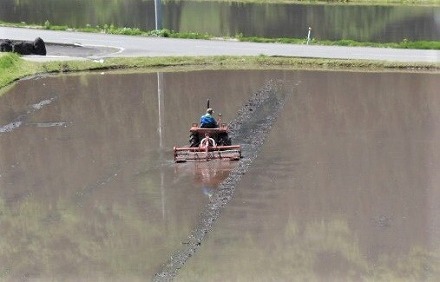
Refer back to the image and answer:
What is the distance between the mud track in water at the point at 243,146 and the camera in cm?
1421

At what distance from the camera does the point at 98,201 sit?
17.1 metres

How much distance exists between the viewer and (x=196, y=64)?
33.5 meters

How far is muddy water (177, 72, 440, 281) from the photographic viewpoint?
13.8 meters

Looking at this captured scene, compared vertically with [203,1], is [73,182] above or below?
below

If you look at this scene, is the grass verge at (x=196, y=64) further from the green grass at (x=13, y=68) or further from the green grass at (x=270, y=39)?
the green grass at (x=270, y=39)

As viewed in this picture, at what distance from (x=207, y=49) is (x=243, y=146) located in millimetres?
15796

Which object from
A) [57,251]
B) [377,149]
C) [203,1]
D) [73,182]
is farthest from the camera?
[203,1]

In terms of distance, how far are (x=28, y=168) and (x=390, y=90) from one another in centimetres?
1357

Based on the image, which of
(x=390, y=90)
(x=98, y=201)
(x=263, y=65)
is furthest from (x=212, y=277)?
(x=263, y=65)

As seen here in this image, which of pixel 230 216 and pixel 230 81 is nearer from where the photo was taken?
pixel 230 216

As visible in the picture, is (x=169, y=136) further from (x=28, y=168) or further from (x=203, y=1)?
(x=203, y=1)

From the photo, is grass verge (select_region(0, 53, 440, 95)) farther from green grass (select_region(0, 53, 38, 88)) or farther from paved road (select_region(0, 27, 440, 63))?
paved road (select_region(0, 27, 440, 63))

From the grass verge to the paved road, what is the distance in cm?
118

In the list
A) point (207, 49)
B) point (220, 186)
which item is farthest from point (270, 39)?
point (220, 186)
